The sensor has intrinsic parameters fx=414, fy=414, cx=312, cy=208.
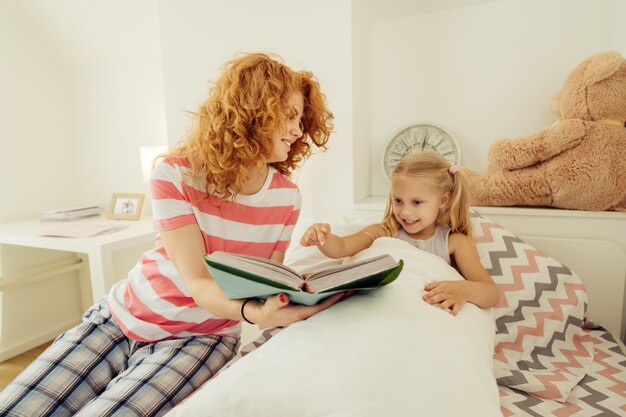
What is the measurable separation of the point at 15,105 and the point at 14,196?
437mm

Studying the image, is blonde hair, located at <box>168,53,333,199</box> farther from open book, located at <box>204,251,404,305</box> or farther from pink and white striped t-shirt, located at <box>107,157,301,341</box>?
open book, located at <box>204,251,404,305</box>

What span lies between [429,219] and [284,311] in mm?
543

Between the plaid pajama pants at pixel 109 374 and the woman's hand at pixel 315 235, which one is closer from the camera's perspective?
the plaid pajama pants at pixel 109 374

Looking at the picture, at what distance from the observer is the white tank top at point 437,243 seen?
103 centimetres

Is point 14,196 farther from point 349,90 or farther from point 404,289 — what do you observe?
point 404,289

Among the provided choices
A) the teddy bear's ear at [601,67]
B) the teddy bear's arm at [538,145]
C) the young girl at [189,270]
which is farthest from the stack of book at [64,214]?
the teddy bear's ear at [601,67]

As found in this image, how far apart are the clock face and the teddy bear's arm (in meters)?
0.21

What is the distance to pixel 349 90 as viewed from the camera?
53.2 inches

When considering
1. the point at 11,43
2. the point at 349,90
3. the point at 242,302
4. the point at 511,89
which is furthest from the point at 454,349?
the point at 11,43

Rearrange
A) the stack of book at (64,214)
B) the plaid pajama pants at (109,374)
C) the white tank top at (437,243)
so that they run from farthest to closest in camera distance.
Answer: the stack of book at (64,214) → the white tank top at (437,243) → the plaid pajama pants at (109,374)

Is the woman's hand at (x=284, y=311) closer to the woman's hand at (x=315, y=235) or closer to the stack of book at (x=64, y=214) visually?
the woman's hand at (x=315, y=235)

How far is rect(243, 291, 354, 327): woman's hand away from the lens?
2.09 feet

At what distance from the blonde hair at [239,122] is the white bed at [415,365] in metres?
0.34

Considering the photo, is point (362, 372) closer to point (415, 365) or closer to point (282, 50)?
point (415, 365)
